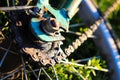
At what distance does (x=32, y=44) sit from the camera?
48.3 inches

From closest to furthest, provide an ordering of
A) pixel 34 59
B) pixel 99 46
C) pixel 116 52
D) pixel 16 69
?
pixel 34 59 → pixel 16 69 → pixel 116 52 → pixel 99 46

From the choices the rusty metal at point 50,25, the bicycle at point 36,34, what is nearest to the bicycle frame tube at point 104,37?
the bicycle at point 36,34

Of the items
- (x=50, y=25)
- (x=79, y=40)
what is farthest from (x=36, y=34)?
(x=79, y=40)

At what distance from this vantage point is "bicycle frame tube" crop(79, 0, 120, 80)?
1.79 meters

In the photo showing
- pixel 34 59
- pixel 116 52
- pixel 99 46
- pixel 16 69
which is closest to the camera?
pixel 34 59

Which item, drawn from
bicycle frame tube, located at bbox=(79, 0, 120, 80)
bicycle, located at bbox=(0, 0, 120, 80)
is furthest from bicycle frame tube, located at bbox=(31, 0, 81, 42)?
bicycle frame tube, located at bbox=(79, 0, 120, 80)

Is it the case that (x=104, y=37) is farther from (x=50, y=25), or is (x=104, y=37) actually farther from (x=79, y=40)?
(x=50, y=25)

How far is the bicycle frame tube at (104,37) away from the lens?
1.79 m

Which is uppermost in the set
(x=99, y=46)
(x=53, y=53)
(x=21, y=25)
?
(x=21, y=25)

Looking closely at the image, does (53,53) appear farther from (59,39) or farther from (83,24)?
(83,24)

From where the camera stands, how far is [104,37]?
6.04 feet

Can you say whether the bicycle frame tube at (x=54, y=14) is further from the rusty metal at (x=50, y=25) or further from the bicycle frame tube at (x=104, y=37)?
the bicycle frame tube at (x=104, y=37)

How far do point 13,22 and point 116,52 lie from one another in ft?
2.41

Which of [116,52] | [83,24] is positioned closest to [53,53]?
[116,52]
